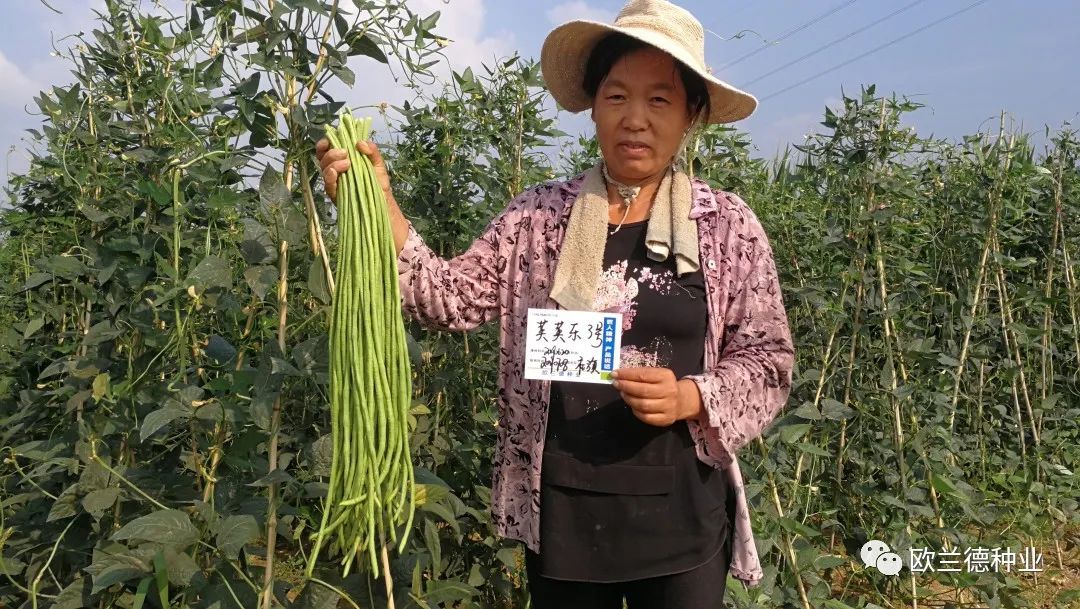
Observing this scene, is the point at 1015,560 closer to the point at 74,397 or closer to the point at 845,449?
the point at 845,449

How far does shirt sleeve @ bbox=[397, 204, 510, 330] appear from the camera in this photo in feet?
4.98

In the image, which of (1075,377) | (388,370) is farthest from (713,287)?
(1075,377)

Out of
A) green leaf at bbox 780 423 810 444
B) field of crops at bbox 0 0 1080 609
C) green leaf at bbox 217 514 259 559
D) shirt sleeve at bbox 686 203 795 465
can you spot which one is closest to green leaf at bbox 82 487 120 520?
field of crops at bbox 0 0 1080 609

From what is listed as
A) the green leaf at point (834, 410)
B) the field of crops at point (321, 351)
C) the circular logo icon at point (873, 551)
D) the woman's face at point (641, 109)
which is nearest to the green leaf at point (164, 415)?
the field of crops at point (321, 351)

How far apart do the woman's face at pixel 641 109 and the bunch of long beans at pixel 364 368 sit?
0.53 metres

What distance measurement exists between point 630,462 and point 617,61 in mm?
759

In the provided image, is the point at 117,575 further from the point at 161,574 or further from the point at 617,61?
the point at 617,61

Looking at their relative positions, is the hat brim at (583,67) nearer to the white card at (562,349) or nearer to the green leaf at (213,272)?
the white card at (562,349)

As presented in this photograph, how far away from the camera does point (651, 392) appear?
141 cm

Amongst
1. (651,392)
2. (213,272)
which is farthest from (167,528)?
(651,392)

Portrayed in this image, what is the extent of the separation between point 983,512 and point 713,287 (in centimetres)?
217

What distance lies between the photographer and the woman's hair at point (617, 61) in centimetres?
158

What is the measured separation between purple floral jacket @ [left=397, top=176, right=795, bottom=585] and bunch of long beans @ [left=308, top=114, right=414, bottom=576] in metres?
0.28

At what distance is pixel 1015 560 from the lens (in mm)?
3342
